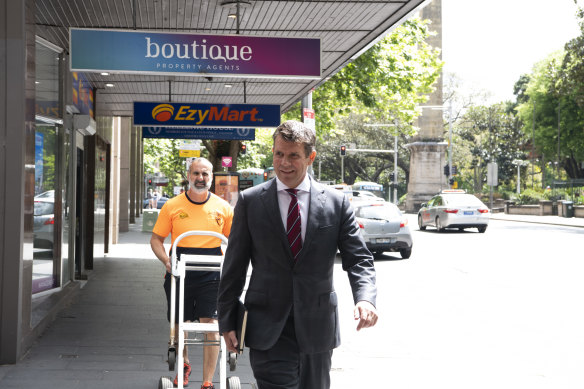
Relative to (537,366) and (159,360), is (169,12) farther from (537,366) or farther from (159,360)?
(537,366)

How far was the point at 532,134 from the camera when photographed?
2712 inches

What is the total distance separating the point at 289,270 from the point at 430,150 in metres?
52.4

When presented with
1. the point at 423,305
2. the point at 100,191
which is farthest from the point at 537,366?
the point at 100,191

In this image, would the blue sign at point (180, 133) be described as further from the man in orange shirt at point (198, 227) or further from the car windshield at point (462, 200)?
the car windshield at point (462, 200)

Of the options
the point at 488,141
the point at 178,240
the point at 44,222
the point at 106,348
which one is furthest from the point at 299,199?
→ the point at 488,141

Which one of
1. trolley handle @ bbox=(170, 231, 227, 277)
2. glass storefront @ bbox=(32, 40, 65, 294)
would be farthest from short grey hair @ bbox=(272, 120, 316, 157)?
glass storefront @ bbox=(32, 40, 65, 294)

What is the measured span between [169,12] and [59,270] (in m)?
3.72

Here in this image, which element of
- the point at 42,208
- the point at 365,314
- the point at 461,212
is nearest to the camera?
the point at 365,314

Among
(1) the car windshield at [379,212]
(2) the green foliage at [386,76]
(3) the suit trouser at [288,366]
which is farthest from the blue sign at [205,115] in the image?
(3) the suit trouser at [288,366]

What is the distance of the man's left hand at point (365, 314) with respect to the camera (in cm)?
347

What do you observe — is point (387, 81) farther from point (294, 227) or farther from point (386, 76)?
point (294, 227)

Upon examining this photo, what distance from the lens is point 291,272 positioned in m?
3.53

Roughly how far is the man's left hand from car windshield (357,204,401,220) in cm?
1583

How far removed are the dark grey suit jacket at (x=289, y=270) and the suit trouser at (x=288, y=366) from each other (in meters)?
0.06
